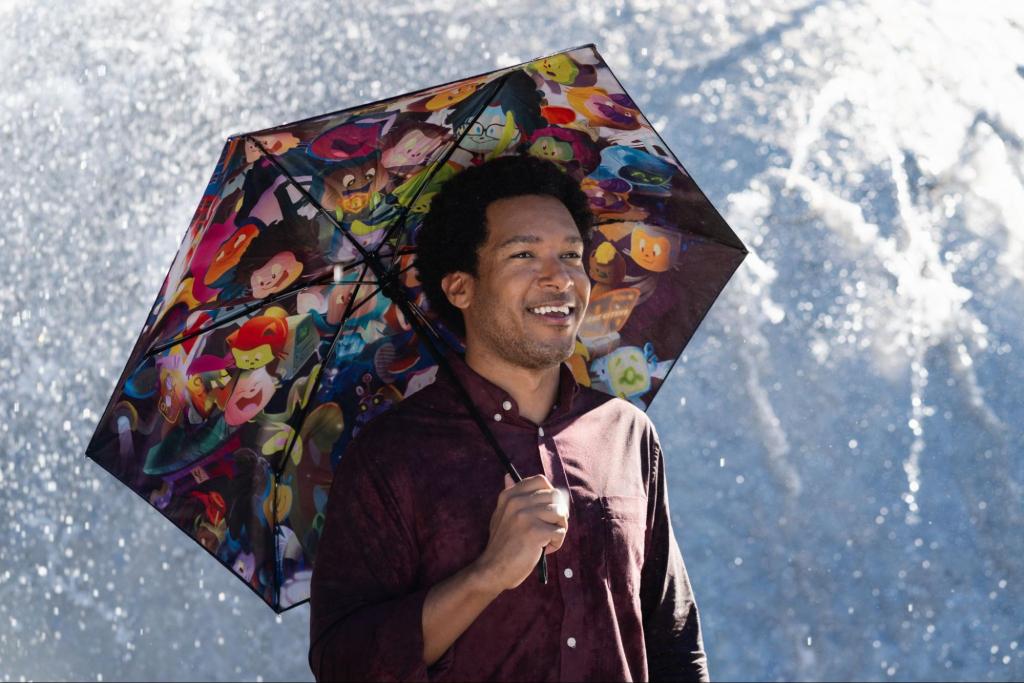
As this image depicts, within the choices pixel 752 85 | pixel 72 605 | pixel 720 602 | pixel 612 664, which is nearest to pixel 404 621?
pixel 612 664

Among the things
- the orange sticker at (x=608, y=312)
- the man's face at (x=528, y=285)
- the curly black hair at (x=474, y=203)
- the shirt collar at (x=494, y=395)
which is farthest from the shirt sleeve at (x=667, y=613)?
the curly black hair at (x=474, y=203)

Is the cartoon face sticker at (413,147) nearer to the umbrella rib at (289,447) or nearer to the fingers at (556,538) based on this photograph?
the umbrella rib at (289,447)

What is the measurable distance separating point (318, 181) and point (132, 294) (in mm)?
3180

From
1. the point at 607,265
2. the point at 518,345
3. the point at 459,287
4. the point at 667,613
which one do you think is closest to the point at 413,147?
the point at 459,287

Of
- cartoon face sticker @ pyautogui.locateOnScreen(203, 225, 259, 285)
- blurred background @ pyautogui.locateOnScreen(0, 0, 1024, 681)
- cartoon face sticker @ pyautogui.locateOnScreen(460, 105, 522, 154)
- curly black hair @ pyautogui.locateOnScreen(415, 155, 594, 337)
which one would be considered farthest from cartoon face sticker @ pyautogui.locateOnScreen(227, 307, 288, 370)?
blurred background @ pyautogui.locateOnScreen(0, 0, 1024, 681)

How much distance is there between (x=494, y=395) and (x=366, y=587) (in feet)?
1.34

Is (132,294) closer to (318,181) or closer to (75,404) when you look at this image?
(75,404)

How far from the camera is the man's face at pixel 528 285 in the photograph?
7.23 feet

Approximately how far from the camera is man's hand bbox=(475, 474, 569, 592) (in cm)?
189

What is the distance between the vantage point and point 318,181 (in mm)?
2193

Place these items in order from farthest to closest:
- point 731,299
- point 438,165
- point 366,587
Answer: point 731,299 → point 438,165 → point 366,587

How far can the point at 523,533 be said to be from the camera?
190 cm

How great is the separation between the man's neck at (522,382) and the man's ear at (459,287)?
0.11 m

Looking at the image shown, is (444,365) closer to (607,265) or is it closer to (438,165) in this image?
(438,165)
